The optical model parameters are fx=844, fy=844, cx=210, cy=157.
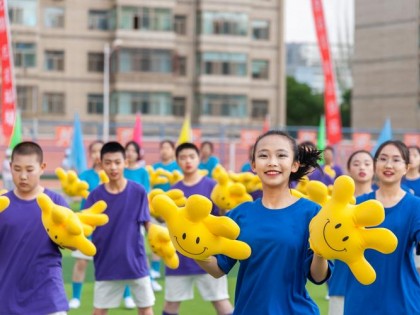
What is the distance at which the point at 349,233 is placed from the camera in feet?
10.6

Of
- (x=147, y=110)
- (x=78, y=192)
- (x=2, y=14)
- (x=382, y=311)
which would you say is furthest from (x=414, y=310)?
(x=147, y=110)

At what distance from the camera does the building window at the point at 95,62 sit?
37.9m

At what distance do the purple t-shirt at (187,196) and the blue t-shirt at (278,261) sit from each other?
115 inches

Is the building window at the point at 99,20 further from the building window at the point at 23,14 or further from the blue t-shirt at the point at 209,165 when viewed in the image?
the blue t-shirt at the point at 209,165

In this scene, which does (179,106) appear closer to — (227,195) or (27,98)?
(27,98)

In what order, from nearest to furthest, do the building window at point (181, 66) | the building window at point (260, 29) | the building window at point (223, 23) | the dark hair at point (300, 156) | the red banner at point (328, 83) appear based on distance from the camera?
the dark hair at point (300, 156) → the red banner at point (328, 83) → the building window at point (223, 23) → the building window at point (181, 66) → the building window at point (260, 29)

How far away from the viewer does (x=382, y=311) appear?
442 cm

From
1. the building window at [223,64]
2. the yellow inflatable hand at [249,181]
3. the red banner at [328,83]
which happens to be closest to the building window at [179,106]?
the building window at [223,64]

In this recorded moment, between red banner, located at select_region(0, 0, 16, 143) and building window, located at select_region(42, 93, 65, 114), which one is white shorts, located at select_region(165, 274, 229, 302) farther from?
building window, located at select_region(42, 93, 65, 114)

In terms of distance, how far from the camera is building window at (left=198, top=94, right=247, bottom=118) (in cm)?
3897

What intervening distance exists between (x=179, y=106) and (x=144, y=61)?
2754 millimetres

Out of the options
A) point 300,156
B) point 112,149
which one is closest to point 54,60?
point 112,149

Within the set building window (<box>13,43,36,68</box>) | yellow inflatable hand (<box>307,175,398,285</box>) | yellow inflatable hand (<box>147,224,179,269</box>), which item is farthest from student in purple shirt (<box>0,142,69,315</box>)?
building window (<box>13,43,36,68</box>)

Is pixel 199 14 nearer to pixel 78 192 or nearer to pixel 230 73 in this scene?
pixel 230 73
